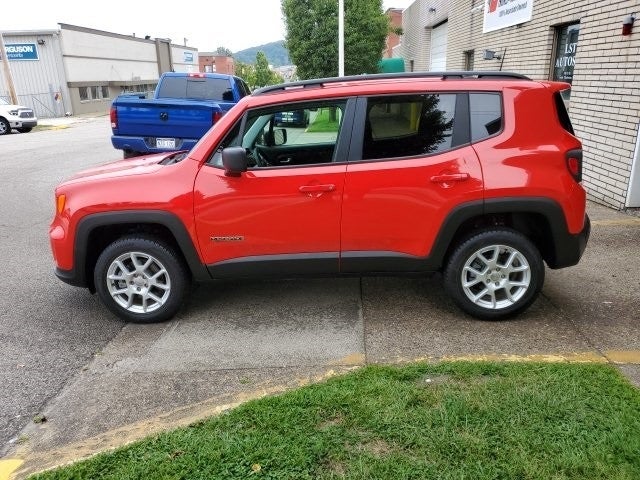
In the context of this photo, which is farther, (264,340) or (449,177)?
(264,340)

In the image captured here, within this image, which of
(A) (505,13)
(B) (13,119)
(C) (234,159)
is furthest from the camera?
(B) (13,119)

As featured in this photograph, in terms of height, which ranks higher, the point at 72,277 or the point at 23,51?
the point at 23,51

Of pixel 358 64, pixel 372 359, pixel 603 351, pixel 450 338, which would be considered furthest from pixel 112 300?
pixel 358 64

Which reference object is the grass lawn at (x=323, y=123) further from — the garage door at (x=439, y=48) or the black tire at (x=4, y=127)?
the black tire at (x=4, y=127)

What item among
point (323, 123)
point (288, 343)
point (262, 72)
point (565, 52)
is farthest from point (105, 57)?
point (288, 343)

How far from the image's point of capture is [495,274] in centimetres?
391

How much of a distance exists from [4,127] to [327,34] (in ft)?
48.5

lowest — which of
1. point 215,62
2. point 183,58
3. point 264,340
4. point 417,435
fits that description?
point 264,340

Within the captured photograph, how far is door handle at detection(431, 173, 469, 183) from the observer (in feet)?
12.2

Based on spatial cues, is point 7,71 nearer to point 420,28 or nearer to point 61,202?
point 420,28

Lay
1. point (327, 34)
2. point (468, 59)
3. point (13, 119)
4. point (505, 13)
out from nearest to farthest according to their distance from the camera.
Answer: point (505, 13) < point (468, 59) < point (327, 34) < point (13, 119)

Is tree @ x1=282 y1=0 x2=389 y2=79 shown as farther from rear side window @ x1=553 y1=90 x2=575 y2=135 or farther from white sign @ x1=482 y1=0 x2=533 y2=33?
rear side window @ x1=553 y1=90 x2=575 y2=135

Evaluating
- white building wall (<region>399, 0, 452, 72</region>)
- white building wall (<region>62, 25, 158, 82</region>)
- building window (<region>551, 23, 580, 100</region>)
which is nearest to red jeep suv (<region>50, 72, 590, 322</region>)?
building window (<region>551, 23, 580, 100</region>)

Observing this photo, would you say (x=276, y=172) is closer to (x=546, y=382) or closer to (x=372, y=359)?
(x=372, y=359)
